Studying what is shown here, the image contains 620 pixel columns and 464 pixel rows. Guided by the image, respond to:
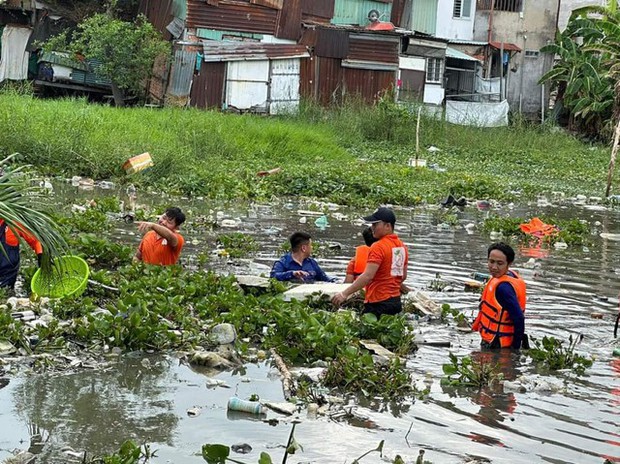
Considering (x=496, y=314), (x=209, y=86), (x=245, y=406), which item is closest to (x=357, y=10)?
(x=209, y=86)

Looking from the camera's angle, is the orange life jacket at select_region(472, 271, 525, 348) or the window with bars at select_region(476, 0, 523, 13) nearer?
the orange life jacket at select_region(472, 271, 525, 348)

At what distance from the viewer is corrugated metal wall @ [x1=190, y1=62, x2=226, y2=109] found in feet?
108

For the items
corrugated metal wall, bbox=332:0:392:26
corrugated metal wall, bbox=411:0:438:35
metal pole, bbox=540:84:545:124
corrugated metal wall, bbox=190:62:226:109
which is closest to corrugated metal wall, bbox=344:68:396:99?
corrugated metal wall, bbox=332:0:392:26

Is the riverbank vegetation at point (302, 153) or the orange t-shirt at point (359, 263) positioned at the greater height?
the orange t-shirt at point (359, 263)

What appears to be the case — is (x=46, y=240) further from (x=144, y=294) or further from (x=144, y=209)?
(x=144, y=209)

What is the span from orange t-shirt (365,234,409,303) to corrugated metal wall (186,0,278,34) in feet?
81.6

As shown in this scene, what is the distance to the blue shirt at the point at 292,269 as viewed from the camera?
1046cm

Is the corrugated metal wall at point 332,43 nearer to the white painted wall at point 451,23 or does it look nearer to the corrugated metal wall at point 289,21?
the corrugated metal wall at point 289,21

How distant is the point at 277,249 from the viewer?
13.4 m

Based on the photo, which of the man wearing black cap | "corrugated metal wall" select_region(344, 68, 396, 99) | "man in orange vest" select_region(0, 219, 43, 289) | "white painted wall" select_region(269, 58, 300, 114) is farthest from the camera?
"corrugated metal wall" select_region(344, 68, 396, 99)

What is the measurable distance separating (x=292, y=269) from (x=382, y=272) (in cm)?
160

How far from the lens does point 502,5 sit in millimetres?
40125

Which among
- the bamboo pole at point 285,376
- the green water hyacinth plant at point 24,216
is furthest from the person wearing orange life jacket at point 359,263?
the green water hyacinth plant at point 24,216

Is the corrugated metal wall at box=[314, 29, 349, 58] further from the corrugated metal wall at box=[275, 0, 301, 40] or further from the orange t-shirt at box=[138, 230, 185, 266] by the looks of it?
the orange t-shirt at box=[138, 230, 185, 266]
